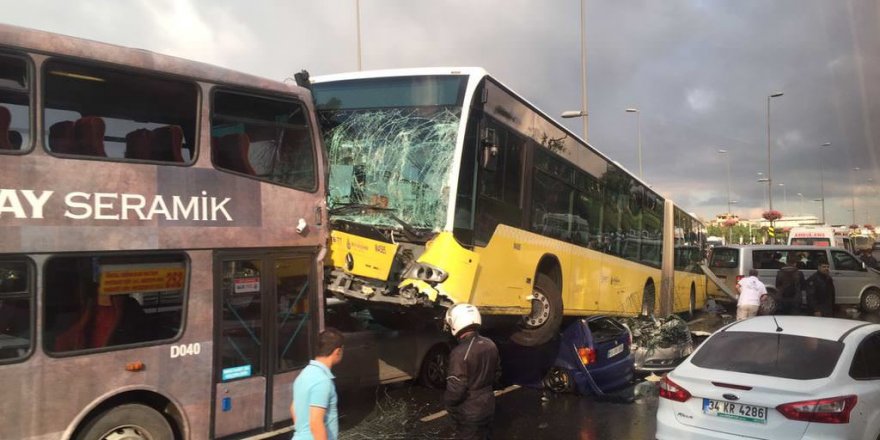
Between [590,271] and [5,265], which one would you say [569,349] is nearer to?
[590,271]

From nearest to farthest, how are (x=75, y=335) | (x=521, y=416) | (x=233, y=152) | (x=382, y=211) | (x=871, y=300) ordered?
(x=75, y=335) < (x=233, y=152) < (x=382, y=211) < (x=521, y=416) < (x=871, y=300)

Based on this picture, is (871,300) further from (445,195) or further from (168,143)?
(168,143)

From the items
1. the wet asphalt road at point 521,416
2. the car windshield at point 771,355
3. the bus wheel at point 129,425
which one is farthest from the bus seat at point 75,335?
the car windshield at point 771,355

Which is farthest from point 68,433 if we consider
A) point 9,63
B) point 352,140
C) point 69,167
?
point 352,140

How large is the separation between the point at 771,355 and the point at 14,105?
6520 millimetres

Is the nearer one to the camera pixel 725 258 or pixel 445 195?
pixel 445 195

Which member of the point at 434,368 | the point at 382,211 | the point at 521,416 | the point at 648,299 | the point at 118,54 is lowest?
the point at 521,416

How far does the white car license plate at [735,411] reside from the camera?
486 centimetres

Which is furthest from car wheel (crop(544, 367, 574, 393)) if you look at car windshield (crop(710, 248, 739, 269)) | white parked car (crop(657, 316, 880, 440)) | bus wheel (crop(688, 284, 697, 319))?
bus wheel (crop(688, 284, 697, 319))

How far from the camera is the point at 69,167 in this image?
4684 millimetres

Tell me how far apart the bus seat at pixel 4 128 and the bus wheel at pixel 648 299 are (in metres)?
13.0

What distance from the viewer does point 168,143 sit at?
5363mm

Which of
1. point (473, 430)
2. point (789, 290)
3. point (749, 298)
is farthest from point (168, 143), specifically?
point (789, 290)

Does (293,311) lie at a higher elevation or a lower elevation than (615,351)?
higher
